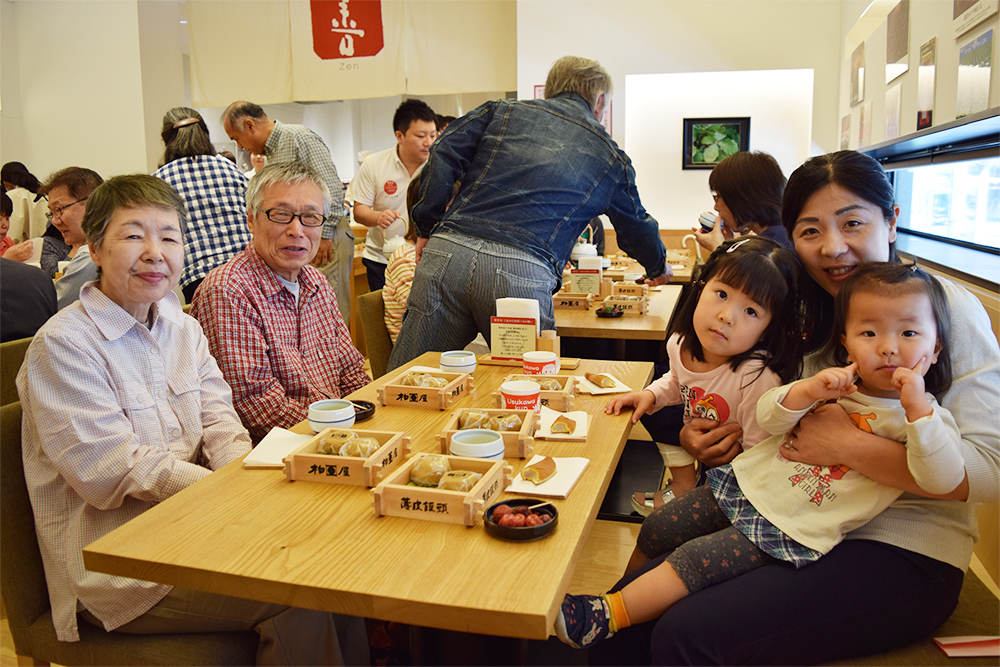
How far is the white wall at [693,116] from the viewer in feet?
20.9

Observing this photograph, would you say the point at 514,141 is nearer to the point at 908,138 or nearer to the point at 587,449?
the point at 587,449

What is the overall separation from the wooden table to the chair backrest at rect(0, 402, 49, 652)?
12.6 inches

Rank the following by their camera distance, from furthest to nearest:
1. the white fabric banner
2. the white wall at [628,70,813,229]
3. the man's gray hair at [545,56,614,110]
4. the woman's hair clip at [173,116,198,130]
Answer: the white fabric banner → the white wall at [628,70,813,229] → the woman's hair clip at [173,116,198,130] → the man's gray hair at [545,56,614,110]

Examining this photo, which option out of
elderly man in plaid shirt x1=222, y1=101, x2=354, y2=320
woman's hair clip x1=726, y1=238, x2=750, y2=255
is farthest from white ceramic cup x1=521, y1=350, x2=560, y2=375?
elderly man in plaid shirt x1=222, y1=101, x2=354, y2=320

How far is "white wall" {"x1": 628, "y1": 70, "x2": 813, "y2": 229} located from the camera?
638 cm

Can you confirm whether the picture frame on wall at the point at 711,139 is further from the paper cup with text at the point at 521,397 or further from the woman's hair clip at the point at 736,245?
the paper cup with text at the point at 521,397

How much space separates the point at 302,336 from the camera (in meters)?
2.11

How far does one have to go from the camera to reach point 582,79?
8.59 ft

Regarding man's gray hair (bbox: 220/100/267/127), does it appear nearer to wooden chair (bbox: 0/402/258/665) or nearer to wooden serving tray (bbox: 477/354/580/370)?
wooden serving tray (bbox: 477/354/580/370)

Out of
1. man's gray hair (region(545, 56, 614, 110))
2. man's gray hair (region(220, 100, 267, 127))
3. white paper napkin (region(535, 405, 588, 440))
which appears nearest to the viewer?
white paper napkin (region(535, 405, 588, 440))

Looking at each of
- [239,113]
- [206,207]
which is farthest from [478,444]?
[239,113]

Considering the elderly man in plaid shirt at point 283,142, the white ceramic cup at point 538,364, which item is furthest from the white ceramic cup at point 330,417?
the elderly man in plaid shirt at point 283,142

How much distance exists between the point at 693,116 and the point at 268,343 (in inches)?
221

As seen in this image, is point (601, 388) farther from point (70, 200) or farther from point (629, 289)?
point (70, 200)
